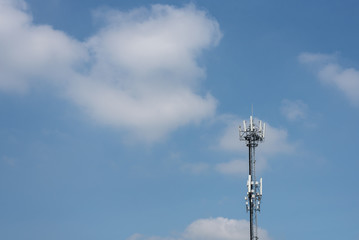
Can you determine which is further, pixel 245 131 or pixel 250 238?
pixel 245 131

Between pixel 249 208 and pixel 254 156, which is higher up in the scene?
pixel 254 156

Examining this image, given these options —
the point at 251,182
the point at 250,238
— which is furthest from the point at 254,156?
the point at 250,238

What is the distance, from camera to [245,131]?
8438 centimetres

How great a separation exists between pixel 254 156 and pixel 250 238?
12956 millimetres

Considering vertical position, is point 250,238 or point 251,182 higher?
point 251,182

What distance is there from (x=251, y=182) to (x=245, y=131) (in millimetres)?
8102

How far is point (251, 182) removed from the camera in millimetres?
83000

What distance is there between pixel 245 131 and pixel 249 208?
476 inches

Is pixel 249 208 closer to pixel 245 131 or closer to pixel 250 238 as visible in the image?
pixel 250 238

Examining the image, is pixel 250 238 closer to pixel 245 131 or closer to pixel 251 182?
pixel 251 182

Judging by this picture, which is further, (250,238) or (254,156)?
(254,156)

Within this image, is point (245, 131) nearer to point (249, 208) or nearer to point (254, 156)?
point (254, 156)

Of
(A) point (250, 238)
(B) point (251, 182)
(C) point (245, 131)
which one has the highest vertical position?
(C) point (245, 131)

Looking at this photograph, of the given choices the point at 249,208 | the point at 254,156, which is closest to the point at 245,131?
the point at 254,156
